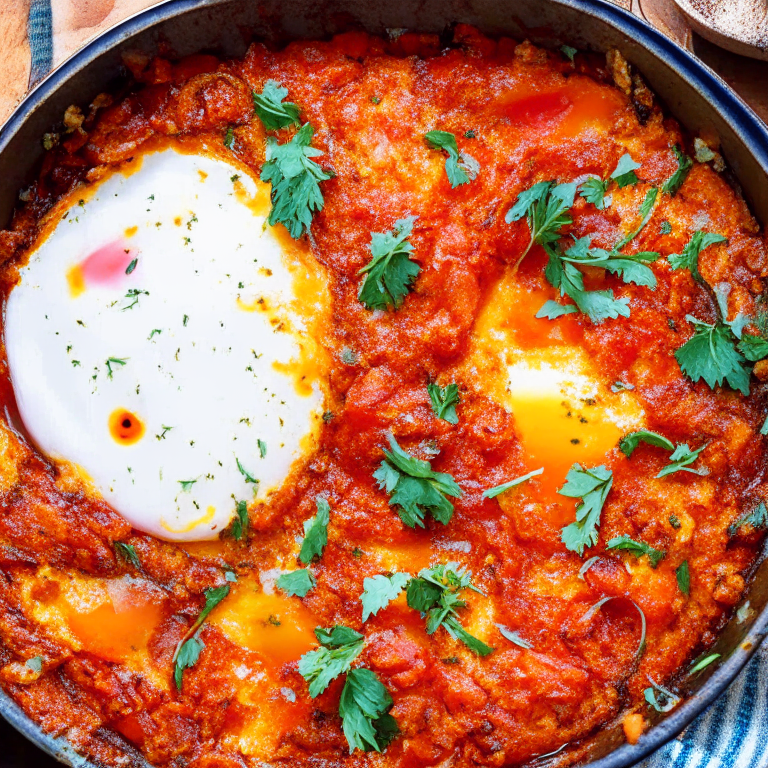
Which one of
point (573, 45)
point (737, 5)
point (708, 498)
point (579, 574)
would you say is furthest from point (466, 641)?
point (737, 5)

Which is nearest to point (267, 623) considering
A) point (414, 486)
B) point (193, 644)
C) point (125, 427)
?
point (193, 644)

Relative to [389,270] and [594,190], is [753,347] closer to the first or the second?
[594,190]

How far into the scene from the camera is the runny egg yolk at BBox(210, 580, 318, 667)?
11.9ft

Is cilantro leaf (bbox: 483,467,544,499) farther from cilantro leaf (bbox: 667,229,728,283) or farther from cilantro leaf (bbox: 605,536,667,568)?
cilantro leaf (bbox: 667,229,728,283)

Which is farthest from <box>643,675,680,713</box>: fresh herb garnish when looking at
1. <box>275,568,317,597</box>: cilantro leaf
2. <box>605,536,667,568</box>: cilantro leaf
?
<box>275,568,317,597</box>: cilantro leaf

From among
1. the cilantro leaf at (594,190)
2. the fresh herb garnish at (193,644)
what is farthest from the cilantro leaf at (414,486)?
the cilantro leaf at (594,190)

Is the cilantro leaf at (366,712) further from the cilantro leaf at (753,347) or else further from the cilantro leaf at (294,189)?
the cilantro leaf at (753,347)

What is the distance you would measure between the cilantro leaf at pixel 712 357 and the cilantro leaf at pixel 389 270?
1163 mm

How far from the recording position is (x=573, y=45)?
147 inches

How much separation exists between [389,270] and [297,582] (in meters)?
1.34

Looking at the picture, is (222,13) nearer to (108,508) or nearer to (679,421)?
(108,508)

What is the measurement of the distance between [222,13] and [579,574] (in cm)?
280

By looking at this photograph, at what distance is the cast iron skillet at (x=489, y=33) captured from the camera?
3463 millimetres

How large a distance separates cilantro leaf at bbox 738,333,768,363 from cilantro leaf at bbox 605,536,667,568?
889 mm
